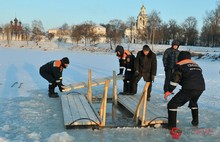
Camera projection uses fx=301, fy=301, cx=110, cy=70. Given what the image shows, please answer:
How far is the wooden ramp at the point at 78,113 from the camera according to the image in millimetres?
5939

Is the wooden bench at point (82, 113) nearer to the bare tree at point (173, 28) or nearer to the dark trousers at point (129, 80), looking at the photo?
the dark trousers at point (129, 80)

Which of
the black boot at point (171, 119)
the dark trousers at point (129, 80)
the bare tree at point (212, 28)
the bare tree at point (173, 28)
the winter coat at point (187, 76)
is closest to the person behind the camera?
the winter coat at point (187, 76)

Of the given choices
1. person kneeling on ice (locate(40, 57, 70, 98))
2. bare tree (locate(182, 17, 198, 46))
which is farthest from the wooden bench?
bare tree (locate(182, 17, 198, 46))

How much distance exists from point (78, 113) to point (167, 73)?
3.72 metres

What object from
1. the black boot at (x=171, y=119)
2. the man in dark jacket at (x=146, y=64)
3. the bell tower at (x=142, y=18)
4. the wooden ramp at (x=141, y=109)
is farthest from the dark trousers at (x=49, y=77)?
the bell tower at (x=142, y=18)

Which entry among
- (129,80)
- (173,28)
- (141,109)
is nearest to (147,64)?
(129,80)

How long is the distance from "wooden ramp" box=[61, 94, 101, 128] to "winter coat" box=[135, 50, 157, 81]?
1.85 metres

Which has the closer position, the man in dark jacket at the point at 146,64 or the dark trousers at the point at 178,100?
the dark trousers at the point at 178,100

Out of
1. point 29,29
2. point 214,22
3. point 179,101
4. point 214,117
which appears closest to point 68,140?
point 179,101

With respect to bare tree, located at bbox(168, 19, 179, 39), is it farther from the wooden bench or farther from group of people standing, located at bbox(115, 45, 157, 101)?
the wooden bench

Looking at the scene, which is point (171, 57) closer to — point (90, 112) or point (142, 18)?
point (90, 112)

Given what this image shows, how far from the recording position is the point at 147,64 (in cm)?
862

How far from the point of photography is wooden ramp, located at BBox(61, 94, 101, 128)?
594 cm

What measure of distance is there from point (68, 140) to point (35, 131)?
36.1 inches
